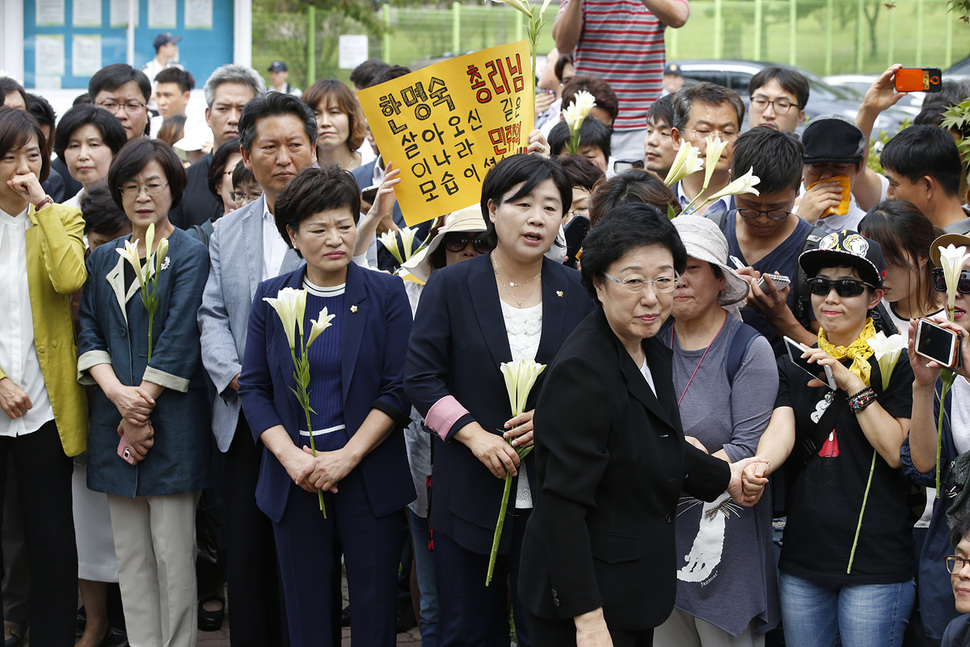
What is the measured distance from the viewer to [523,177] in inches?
153

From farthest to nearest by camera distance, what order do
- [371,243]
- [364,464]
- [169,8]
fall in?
1. [169,8]
2. [371,243]
3. [364,464]

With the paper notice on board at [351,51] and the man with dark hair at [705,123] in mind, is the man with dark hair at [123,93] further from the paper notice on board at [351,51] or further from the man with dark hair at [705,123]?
the paper notice on board at [351,51]

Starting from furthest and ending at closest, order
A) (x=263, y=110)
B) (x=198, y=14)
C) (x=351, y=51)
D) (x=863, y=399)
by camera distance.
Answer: (x=351, y=51) → (x=198, y=14) → (x=263, y=110) → (x=863, y=399)

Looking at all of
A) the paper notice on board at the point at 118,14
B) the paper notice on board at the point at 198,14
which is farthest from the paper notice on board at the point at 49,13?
the paper notice on board at the point at 198,14

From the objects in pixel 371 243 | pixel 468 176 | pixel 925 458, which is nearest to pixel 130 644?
pixel 371 243

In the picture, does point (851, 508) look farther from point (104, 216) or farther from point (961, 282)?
point (104, 216)

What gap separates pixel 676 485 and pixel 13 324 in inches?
125

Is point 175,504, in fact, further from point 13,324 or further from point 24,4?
point 24,4

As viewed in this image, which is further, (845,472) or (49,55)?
(49,55)

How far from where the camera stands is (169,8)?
12117 mm

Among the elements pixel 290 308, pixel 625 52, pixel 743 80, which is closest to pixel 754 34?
pixel 743 80

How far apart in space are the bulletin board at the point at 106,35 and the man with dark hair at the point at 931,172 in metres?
9.32

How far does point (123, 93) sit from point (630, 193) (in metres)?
4.45

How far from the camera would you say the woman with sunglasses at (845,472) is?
370 cm
